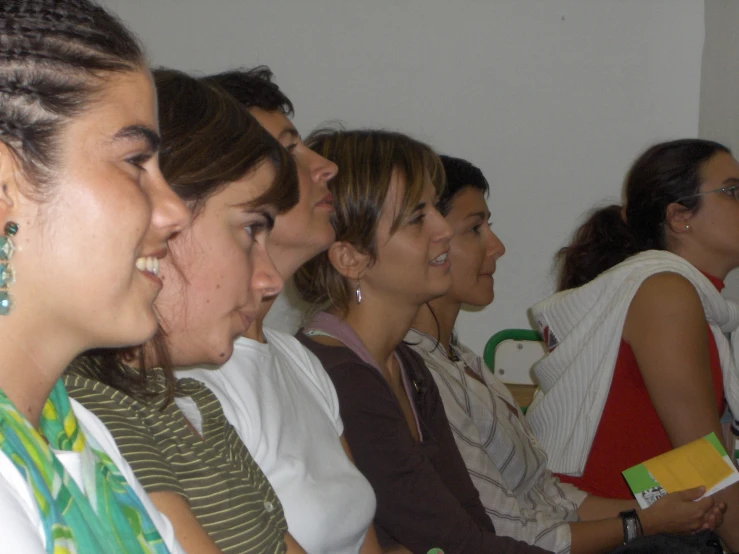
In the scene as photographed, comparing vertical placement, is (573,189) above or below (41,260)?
below

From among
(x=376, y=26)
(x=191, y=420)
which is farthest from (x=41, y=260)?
(x=376, y=26)

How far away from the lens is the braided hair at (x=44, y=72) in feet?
2.07

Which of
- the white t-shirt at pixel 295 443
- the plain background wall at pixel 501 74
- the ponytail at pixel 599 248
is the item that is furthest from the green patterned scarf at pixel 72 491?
the plain background wall at pixel 501 74

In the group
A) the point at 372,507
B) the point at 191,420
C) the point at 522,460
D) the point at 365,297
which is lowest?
the point at 522,460

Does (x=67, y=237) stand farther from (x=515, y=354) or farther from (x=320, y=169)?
(x=515, y=354)

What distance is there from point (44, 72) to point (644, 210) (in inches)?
71.8

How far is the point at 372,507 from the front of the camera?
4.14 ft

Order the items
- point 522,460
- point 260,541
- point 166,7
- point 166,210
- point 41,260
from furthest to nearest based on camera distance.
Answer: point 166,7 → point 522,460 → point 260,541 → point 166,210 → point 41,260

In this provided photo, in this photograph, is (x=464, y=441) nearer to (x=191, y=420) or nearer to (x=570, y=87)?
(x=191, y=420)

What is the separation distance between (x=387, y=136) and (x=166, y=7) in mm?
1438

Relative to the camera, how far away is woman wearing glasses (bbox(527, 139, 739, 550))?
1.87m

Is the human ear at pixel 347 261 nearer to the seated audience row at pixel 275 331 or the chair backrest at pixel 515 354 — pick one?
the seated audience row at pixel 275 331

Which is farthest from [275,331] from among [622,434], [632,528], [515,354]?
[515,354]

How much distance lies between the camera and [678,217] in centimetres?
214
